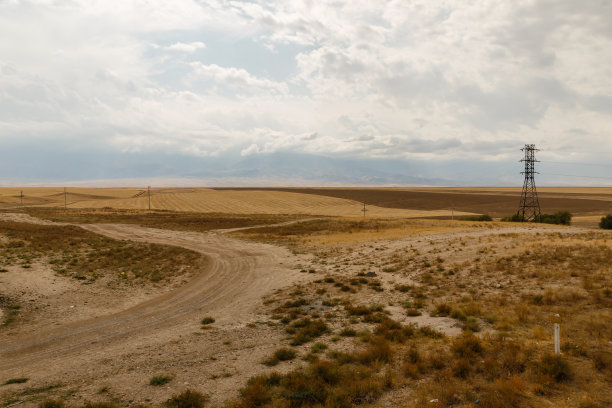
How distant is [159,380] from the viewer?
10172 mm

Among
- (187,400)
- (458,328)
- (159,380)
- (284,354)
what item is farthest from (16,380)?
(458,328)

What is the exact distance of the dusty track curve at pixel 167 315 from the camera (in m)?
13.0

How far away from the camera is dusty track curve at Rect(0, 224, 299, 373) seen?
511 inches

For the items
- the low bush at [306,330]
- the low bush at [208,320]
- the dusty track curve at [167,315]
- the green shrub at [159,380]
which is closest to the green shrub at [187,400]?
the green shrub at [159,380]

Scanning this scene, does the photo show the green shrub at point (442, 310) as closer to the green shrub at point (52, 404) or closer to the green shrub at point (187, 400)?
the green shrub at point (187, 400)

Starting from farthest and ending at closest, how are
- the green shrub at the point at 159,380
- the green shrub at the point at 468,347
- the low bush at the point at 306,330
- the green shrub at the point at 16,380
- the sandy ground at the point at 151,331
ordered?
the low bush at the point at 306,330 < the green shrub at the point at 468,347 < the green shrub at the point at 16,380 < the sandy ground at the point at 151,331 < the green shrub at the point at 159,380

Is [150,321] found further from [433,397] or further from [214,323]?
[433,397]

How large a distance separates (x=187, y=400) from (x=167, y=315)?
362 inches

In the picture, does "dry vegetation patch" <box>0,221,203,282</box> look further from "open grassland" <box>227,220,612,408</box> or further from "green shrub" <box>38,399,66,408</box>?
"green shrub" <box>38,399,66,408</box>

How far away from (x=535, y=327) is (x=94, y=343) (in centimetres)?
1735

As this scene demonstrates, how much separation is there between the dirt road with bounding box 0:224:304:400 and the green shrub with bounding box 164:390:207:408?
4.32m

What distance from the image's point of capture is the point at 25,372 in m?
11.2

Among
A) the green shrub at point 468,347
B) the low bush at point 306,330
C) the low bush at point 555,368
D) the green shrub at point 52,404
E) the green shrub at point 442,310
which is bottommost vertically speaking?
the low bush at point 306,330

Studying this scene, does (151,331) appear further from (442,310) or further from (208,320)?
(442,310)
